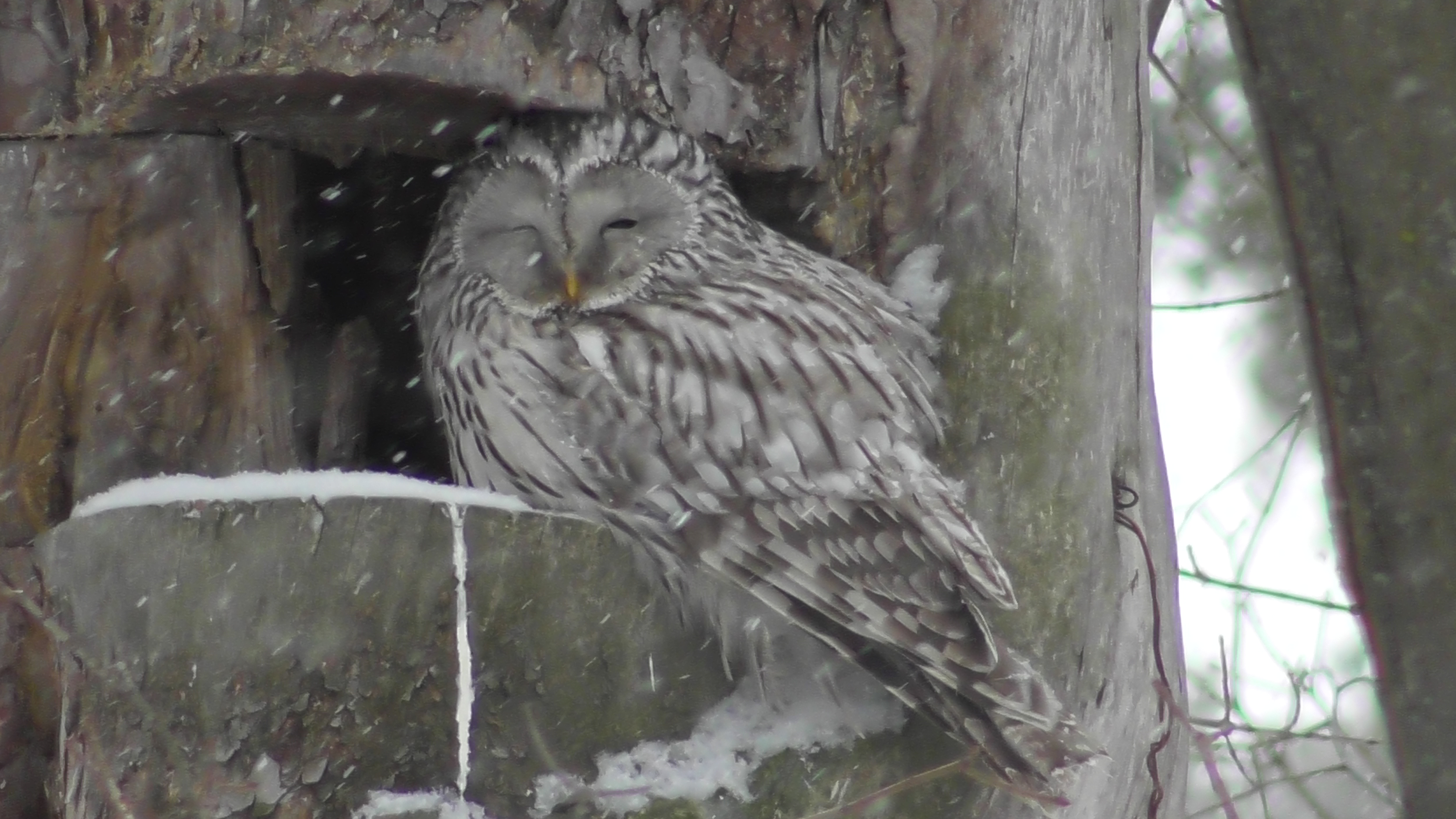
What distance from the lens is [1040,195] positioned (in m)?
3.16

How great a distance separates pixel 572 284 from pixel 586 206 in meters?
0.18

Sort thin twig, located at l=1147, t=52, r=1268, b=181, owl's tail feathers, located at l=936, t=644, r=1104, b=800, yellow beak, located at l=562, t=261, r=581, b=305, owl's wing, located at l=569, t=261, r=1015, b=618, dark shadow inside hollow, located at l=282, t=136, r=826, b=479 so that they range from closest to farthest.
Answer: owl's tail feathers, located at l=936, t=644, r=1104, b=800, owl's wing, located at l=569, t=261, r=1015, b=618, yellow beak, located at l=562, t=261, r=581, b=305, dark shadow inside hollow, located at l=282, t=136, r=826, b=479, thin twig, located at l=1147, t=52, r=1268, b=181

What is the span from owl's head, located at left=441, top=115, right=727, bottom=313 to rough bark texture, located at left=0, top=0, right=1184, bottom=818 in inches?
3.2

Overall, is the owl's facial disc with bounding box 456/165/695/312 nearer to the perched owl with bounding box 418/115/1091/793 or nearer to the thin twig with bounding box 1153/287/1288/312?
the perched owl with bounding box 418/115/1091/793

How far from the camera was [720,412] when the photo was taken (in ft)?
9.52

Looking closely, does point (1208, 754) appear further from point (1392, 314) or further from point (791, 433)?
point (1392, 314)

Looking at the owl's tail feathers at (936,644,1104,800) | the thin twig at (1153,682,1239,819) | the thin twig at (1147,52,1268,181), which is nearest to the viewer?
the thin twig at (1153,682,1239,819)

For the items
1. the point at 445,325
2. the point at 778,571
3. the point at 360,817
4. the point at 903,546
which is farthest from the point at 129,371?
the point at 903,546

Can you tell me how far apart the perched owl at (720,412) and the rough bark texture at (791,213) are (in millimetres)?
141

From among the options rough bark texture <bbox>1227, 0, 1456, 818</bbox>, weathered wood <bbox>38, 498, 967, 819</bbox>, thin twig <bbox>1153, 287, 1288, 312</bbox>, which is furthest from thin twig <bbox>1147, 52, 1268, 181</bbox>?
rough bark texture <bbox>1227, 0, 1456, 818</bbox>

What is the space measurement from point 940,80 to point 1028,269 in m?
0.44

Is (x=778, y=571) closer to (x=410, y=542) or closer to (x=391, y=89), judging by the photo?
(x=410, y=542)

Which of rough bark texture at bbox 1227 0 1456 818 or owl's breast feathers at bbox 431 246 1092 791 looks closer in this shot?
rough bark texture at bbox 1227 0 1456 818

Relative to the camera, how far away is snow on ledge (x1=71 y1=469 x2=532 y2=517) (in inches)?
98.0
